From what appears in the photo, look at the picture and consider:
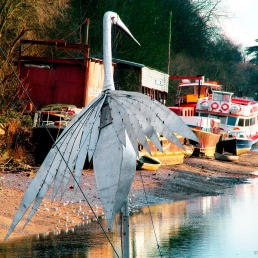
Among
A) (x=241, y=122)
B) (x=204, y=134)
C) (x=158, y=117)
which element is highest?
(x=158, y=117)

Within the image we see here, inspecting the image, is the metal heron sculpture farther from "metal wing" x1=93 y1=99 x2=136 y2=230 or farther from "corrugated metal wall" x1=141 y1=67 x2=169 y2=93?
"corrugated metal wall" x1=141 y1=67 x2=169 y2=93

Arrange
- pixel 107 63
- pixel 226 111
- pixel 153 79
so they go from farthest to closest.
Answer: pixel 226 111, pixel 153 79, pixel 107 63

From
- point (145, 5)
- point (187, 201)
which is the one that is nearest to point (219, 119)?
point (145, 5)

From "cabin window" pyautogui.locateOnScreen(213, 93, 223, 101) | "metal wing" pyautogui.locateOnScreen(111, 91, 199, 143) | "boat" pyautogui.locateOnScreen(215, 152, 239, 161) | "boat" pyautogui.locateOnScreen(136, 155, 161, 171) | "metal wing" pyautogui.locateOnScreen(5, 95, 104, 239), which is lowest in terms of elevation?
"boat" pyautogui.locateOnScreen(215, 152, 239, 161)

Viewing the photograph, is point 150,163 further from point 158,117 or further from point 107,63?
point 158,117

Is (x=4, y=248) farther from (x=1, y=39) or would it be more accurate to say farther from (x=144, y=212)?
(x=1, y=39)

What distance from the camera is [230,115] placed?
40.7 metres

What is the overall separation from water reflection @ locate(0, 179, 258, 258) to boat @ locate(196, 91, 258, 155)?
54.4 feet

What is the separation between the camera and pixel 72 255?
1480 cm

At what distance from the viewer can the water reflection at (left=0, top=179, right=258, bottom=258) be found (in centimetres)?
1519

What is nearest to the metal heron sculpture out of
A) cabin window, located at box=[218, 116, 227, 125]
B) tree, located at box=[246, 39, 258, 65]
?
cabin window, located at box=[218, 116, 227, 125]

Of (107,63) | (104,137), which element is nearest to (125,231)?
(104,137)

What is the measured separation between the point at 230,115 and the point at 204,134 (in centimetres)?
598

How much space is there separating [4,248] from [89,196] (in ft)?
19.1
